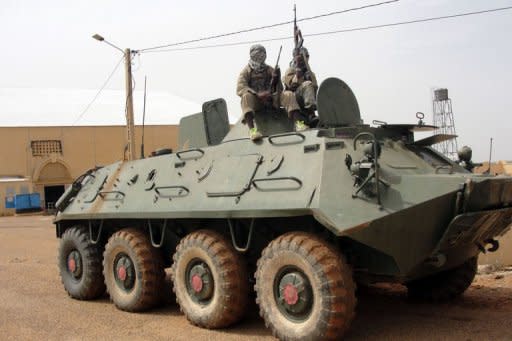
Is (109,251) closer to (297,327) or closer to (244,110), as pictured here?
(244,110)

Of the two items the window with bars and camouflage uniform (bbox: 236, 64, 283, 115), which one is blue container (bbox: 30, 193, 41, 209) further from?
camouflage uniform (bbox: 236, 64, 283, 115)

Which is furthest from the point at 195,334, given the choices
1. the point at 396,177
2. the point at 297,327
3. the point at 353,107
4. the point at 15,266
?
the point at 15,266

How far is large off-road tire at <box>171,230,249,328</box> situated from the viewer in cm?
667

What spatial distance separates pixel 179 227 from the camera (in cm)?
810

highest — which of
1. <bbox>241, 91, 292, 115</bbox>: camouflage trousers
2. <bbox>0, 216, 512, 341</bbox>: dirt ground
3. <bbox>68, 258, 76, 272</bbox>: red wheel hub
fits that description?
<bbox>241, 91, 292, 115</bbox>: camouflage trousers

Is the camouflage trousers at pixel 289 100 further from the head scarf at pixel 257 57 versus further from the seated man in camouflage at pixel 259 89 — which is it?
the head scarf at pixel 257 57

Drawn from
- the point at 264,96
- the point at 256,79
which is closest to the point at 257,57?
the point at 256,79

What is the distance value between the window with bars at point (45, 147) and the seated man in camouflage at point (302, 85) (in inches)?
988

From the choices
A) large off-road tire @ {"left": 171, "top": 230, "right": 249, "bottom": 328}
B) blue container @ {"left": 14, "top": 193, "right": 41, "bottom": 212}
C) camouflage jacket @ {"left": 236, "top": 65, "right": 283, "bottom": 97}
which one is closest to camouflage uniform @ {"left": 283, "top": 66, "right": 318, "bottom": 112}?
camouflage jacket @ {"left": 236, "top": 65, "right": 283, "bottom": 97}

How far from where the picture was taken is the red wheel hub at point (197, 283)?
6.97 metres

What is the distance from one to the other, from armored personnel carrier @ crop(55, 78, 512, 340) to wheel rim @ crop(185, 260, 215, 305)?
0.05 feet

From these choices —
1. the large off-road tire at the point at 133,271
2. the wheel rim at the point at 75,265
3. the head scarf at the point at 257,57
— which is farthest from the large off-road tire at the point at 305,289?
the wheel rim at the point at 75,265

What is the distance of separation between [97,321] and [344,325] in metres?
3.33

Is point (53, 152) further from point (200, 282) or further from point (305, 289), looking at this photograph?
point (305, 289)
